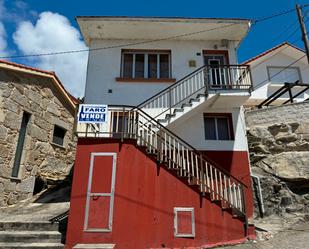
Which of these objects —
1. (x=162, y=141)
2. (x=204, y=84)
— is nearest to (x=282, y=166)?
(x=204, y=84)

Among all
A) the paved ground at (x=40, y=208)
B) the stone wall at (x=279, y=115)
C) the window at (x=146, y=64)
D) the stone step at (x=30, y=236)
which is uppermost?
the window at (x=146, y=64)

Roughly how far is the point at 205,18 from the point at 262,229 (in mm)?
8219

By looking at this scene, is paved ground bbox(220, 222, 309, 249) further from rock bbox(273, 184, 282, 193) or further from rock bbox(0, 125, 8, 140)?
rock bbox(0, 125, 8, 140)

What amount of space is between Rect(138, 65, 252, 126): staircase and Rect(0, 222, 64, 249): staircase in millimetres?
4540

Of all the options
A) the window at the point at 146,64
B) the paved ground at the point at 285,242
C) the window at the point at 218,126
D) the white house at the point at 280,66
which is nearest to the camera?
the paved ground at the point at 285,242

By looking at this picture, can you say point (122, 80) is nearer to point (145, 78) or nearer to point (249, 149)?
point (145, 78)

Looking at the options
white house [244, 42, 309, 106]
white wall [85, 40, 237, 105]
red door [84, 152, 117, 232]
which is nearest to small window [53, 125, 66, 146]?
white wall [85, 40, 237, 105]

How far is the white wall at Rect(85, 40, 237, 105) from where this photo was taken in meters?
10.2

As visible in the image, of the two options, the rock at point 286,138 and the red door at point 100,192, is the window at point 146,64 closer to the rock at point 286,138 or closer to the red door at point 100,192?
the rock at point 286,138

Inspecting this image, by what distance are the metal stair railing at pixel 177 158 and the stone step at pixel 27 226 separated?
2376 mm

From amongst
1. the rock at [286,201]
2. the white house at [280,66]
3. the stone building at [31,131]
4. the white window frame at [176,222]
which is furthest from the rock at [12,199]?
the white house at [280,66]

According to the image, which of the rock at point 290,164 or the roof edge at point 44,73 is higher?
the roof edge at point 44,73

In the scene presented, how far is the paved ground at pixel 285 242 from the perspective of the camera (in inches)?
234

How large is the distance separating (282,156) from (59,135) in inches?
365
